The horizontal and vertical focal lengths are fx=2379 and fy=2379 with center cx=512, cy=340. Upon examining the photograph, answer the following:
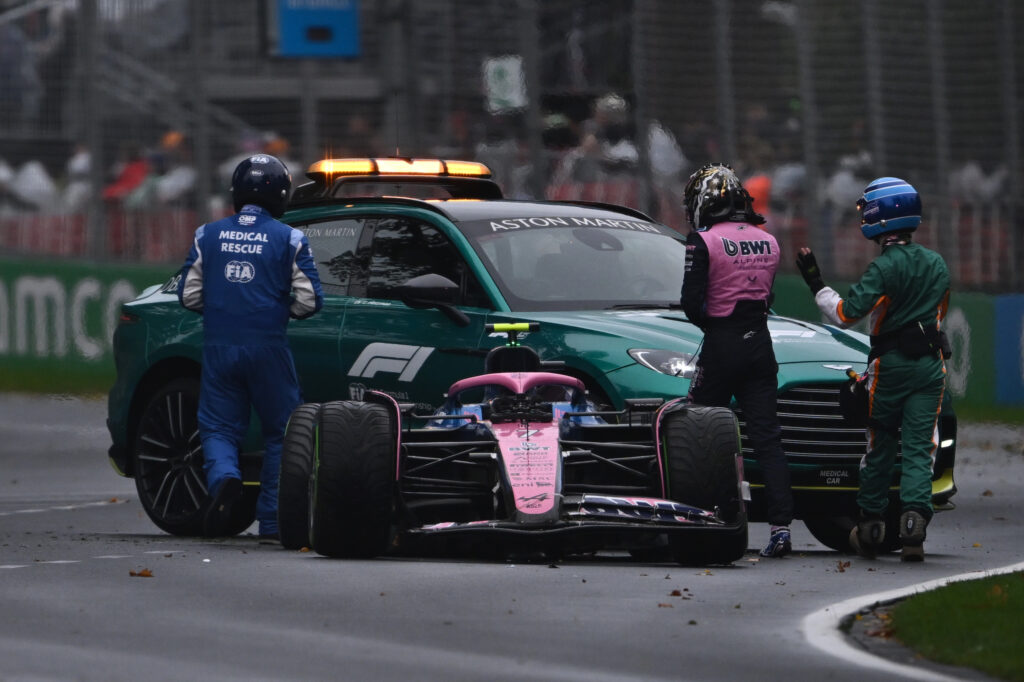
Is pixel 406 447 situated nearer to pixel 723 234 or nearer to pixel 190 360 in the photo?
pixel 723 234

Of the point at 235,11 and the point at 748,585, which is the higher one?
the point at 235,11

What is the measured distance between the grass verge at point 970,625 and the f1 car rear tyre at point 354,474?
212 centimetres

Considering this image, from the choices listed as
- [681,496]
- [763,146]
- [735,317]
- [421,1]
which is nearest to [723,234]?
[735,317]

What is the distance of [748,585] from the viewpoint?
8.98 m

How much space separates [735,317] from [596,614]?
100 inches

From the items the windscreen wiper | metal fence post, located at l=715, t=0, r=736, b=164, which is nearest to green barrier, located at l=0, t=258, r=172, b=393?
metal fence post, located at l=715, t=0, r=736, b=164

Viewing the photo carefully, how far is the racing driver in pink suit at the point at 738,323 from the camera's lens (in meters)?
10.1

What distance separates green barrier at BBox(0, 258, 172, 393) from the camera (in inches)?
889

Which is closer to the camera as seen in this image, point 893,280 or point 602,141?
point 893,280

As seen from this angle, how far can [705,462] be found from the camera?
9.39 meters

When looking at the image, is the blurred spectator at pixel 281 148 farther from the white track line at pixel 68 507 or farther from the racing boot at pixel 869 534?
the racing boot at pixel 869 534

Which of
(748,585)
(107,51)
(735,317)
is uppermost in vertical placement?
(107,51)

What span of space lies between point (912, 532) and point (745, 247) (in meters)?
1.42

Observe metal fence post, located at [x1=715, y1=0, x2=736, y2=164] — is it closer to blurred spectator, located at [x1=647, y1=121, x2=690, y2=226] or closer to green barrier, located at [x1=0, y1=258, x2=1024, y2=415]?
blurred spectator, located at [x1=647, y1=121, x2=690, y2=226]
